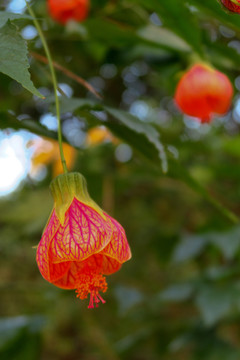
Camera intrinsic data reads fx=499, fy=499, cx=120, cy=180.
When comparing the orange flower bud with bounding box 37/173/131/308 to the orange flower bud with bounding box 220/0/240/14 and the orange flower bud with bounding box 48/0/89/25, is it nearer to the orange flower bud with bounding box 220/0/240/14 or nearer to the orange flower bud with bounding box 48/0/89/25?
the orange flower bud with bounding box 220/0/240/14

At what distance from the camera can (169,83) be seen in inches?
44.3

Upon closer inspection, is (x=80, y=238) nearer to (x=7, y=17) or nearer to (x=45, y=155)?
(x=7, y=17)

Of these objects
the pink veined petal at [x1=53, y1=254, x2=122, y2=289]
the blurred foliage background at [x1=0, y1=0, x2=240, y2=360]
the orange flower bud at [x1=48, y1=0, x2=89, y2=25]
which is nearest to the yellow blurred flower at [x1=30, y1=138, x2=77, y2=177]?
the blurred foliage background at [x1=0, y1=0, x2=240, y2=360]

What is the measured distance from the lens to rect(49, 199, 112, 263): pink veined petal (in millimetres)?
494

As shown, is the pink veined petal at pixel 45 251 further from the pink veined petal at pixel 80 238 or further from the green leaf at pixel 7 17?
the green leaf at pixel 7 17

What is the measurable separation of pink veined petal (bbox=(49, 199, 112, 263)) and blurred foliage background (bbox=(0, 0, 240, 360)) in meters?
0.13

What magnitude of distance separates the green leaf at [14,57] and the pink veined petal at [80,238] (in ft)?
0.47

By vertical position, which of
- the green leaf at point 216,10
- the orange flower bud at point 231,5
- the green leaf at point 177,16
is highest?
the orange flower bud at point 231,5

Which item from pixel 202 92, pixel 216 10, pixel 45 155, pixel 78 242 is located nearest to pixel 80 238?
pixel 78 242

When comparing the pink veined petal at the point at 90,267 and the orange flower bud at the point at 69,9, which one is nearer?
the pink veined petal at the point at 90,267

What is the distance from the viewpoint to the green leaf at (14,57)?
1.47 feet

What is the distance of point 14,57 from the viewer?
0.46 meters

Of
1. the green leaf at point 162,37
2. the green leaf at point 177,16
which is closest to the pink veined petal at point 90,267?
the green leaf at point 177,16

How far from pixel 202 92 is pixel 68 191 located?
18.2 inches
